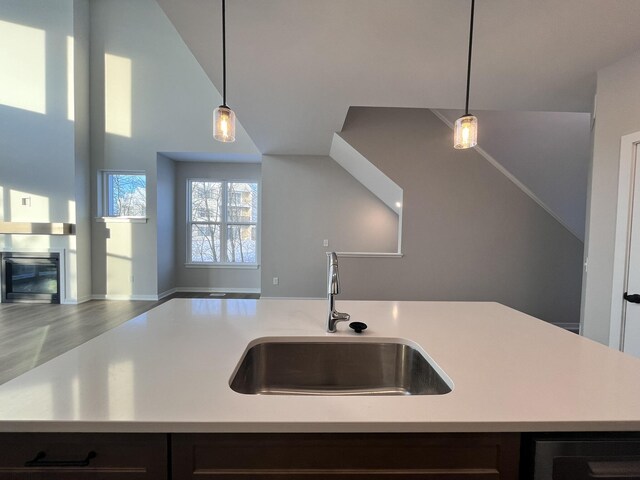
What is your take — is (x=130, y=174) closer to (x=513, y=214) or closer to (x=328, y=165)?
(x=328, y=165)

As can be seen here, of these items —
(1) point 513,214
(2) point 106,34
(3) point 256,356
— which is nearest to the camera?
(3) point 256,356

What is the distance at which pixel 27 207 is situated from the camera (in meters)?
4.61

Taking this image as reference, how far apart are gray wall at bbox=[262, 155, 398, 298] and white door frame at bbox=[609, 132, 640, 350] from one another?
3284 mm

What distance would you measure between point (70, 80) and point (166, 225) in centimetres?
260

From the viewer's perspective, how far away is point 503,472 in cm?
68

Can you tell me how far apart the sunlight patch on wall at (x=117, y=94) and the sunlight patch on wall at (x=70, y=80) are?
42 centimetres

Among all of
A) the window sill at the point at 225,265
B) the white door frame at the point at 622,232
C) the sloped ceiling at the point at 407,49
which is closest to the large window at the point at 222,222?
the window sill at the point at 225,265

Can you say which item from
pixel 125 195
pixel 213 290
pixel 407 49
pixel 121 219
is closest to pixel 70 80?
pixel 125 195

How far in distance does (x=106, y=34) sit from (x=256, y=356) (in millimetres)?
6351

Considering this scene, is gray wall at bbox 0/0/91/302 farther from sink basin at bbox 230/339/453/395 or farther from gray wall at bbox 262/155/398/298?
sink basin at bbox 230/339/453/395

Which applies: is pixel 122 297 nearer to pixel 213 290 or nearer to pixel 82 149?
pixel 213 290

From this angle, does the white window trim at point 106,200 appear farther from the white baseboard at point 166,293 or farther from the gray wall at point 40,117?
the white baseboard at point 166,293

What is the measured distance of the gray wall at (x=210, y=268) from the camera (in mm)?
5758

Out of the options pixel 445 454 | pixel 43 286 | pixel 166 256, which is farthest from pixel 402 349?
pixel 43 286
